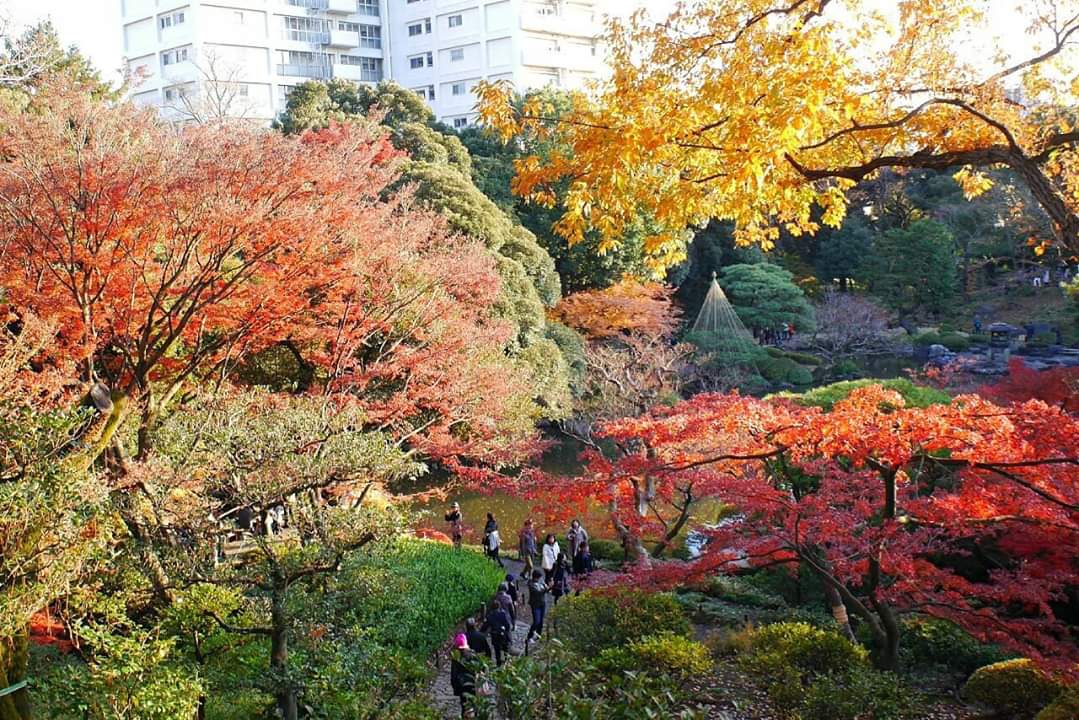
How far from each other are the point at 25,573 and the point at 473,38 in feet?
126

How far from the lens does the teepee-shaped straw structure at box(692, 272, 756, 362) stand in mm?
23545

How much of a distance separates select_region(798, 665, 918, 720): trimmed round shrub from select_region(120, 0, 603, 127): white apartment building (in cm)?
3464

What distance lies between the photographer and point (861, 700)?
17.0ft

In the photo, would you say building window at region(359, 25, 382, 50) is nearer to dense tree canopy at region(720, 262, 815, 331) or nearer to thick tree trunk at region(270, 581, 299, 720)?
dense tree canopy at region(720, 262, 815, 331)

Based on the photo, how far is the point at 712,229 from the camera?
2977 cm

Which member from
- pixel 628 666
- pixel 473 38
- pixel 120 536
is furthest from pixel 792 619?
pixel 473 38

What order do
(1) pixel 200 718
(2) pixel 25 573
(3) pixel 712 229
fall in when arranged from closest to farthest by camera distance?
(2) pixel 25 573 < (1) pixel 200 718 < (3) pixel 712 229

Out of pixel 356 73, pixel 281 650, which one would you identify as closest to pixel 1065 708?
pixel 281 650

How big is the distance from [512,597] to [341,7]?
3824 cm

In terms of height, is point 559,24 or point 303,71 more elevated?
point 559,24

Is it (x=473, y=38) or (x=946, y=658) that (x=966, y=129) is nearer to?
(x=946, y=658)

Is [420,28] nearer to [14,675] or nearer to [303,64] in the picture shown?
[303,64]

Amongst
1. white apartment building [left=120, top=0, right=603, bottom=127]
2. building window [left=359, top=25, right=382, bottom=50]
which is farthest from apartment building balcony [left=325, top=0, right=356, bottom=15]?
building window [left=359, top=25, right=382, bottom=50]

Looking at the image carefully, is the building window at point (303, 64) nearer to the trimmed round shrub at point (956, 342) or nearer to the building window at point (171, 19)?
the building window at point (171, 19)
